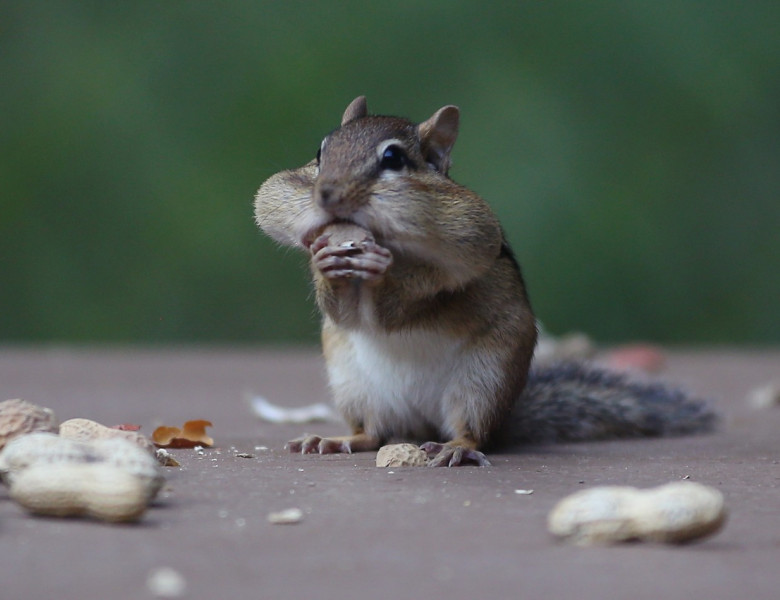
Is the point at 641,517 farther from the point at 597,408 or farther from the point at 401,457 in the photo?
the point at 597,408

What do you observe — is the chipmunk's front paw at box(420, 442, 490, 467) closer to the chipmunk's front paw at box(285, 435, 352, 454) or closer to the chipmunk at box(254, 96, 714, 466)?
the chipmunk at box(254, 96, 714, 466)

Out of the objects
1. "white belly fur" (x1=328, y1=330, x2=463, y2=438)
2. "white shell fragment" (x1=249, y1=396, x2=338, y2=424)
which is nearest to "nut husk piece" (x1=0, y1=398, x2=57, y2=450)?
"white belly fur" (x1=328, y1=330, x2=463, y2=438)

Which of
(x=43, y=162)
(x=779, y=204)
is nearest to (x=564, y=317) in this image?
(x=779, y=204)

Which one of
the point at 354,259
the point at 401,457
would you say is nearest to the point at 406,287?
the point at 354,259

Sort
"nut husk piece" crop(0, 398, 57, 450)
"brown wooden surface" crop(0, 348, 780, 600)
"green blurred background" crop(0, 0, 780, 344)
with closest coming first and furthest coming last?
"brown wooden surface" crop(0, 348, 780, 600) < "nut husk piece" crop(0, 398, 57, 450) < "green blurred background" crop(0, 0, 780, 344)

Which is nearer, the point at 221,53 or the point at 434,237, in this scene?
the point at 434,237

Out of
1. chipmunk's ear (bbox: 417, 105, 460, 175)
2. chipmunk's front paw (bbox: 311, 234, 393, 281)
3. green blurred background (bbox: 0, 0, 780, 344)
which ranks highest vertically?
green blurred background (bbox: 0, 0, 780, 344)

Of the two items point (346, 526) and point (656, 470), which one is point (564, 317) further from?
point (346, 526)
